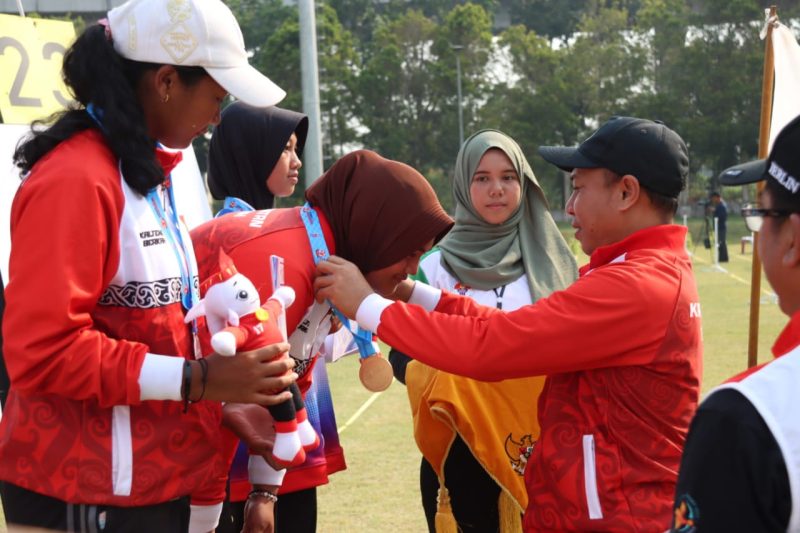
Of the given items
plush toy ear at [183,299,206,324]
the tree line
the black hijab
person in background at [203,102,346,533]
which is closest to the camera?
plush toy ear at [183,299,206,324]

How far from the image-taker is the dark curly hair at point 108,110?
2.08 metres

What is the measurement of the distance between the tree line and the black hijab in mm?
43473

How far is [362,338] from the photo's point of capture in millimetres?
2785

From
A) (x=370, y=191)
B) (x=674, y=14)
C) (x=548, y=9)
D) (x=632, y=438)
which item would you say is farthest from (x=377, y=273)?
(x=548, y=9)

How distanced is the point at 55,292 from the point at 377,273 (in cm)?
99

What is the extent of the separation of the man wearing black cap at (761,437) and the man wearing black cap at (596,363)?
96cm

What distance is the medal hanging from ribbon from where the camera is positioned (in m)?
2.59

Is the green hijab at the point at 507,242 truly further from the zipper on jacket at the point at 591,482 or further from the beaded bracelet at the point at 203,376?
the beaded bracelet at the point at 203,376

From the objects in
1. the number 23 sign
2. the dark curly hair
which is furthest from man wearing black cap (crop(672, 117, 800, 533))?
the number 23 sign

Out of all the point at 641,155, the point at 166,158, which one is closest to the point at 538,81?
the point at 641,155

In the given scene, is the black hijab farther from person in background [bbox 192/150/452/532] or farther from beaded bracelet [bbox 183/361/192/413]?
→ beaded bracelet [bbox 183/361/192/413]

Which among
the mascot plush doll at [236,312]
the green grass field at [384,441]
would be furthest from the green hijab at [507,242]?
the mascot plush doll at [236,312]

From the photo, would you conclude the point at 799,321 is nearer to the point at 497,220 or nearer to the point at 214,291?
the point at 214,291

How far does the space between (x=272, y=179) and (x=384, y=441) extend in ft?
11.6
